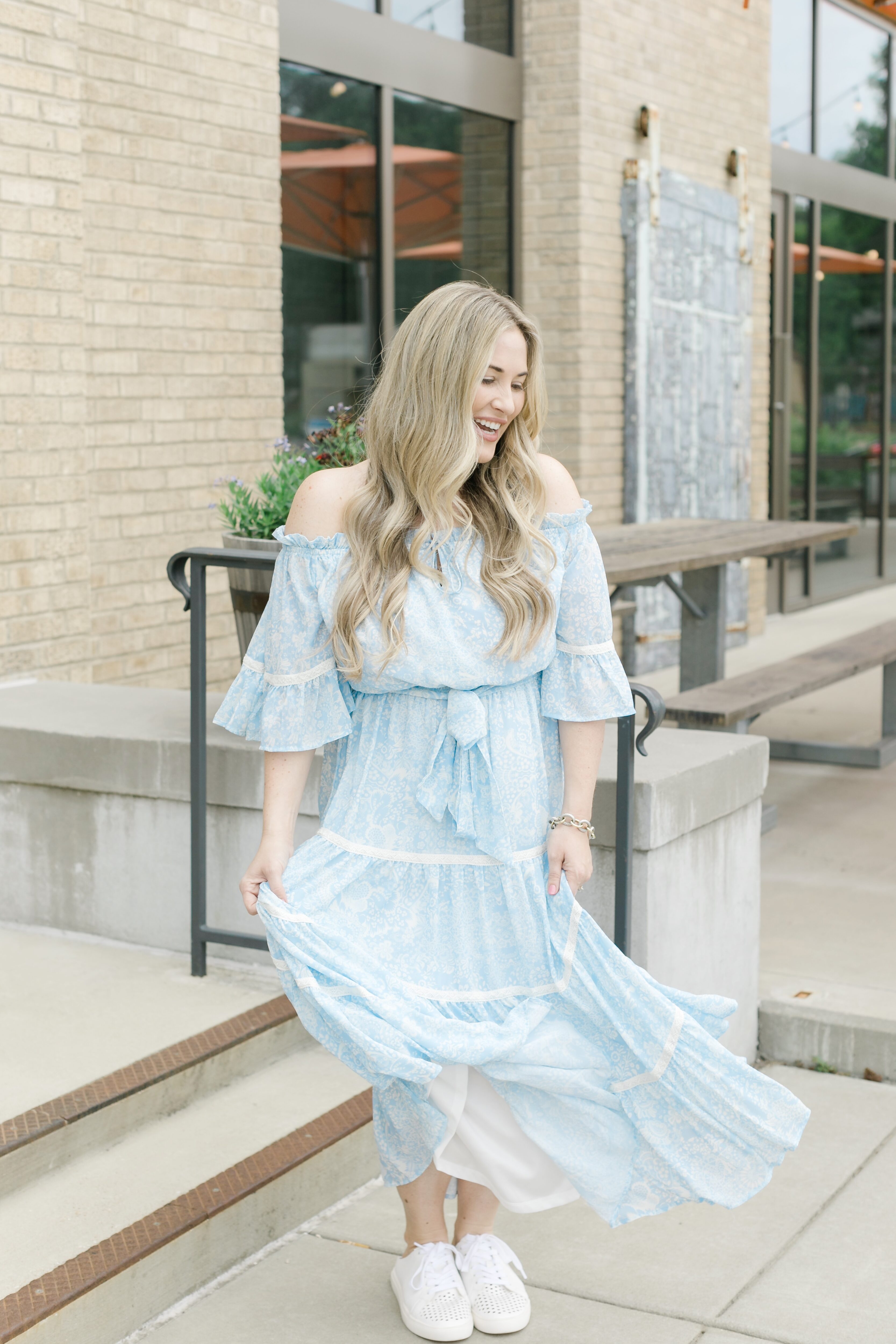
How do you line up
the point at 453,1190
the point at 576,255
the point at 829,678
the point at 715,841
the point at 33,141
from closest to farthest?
the point at 453,1190
the point at 715,841
the point at 33,141
the point at 829,678
the point at 576,255

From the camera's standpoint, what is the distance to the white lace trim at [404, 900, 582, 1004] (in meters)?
2.47

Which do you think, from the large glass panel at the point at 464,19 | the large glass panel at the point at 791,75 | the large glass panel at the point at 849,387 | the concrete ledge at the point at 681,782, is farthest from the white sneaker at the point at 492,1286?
the large glass panel at the point at 849,387

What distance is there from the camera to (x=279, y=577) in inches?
101

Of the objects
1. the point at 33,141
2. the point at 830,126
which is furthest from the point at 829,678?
the point at 830,126

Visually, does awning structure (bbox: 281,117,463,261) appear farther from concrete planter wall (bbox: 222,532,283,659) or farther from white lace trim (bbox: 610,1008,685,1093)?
white lace trim (bbox: 610,1008,685,1093)

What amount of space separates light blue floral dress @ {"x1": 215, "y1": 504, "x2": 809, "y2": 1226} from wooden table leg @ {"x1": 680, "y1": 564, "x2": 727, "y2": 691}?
438 centimetres

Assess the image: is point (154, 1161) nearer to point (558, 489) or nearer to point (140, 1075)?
point (140, 1075)

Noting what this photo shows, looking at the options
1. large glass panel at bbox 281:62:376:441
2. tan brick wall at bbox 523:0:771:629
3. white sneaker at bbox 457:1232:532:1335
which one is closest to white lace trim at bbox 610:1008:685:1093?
white sneaker at bbox 457:1232:532:1335

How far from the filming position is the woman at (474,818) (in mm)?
2436

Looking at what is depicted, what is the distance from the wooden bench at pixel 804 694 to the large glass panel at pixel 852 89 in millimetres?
6043

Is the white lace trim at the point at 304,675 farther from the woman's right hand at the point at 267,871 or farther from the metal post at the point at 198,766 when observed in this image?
the metal post at the point at 198,766

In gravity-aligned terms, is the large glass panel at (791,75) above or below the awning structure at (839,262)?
above

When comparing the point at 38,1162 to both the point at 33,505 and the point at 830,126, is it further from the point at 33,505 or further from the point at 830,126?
the point at 830,126

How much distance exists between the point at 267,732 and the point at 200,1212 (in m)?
0.96
